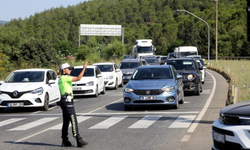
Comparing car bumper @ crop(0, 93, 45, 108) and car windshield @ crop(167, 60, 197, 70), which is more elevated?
car windshield @ crop(167, 60, 197, 70)

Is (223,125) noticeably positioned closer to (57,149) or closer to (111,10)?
(57,149)

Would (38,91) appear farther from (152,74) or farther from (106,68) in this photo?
(106,68)

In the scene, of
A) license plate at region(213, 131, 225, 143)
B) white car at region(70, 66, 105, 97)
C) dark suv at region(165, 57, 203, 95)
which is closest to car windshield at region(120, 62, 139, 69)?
white car at region(70, 66, 105, 97)

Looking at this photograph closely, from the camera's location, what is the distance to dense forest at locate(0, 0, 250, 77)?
287 feet

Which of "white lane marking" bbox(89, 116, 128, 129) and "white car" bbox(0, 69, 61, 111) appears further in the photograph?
"white car" bbox(0, 69, 61, 111)

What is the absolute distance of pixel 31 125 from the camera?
45.8 feet

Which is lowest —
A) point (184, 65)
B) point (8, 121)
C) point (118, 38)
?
point (8, 121)

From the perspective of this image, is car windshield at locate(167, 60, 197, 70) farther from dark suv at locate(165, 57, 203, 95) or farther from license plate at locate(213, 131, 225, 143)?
license plate at locate(213, 131, 225, 143)

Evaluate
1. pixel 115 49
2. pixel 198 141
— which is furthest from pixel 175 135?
pixel 115 49

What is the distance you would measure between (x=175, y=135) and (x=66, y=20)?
17509 centimetres

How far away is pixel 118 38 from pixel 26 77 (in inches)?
6330

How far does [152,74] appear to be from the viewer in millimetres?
18250

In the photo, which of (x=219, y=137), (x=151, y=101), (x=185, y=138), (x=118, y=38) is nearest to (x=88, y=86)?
(x=151, y=101)

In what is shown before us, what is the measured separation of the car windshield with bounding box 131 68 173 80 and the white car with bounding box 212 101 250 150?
10844 mm
